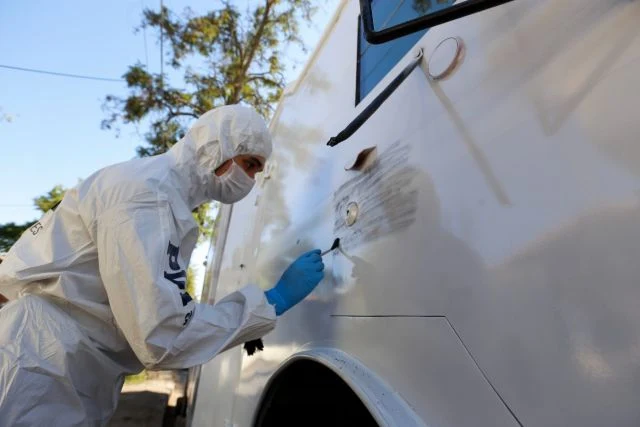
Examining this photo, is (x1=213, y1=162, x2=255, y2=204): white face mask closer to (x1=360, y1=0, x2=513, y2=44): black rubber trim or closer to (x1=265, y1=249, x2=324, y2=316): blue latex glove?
(x1=265, y1=249, x2=324, y2=316): blue latex glove

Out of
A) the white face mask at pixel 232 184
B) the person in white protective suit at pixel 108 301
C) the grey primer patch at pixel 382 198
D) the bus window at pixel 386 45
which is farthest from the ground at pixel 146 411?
the bus window at pixel 386 45

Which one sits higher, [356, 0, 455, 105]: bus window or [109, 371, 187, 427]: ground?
[356, 0, 455, 105]: bus window

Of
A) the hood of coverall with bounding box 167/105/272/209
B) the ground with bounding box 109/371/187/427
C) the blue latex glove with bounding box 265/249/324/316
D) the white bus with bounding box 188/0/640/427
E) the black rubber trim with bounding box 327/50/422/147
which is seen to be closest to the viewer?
the white bus with bounding box 188/0/640/427

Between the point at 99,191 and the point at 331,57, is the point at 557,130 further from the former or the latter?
the point at 331,57

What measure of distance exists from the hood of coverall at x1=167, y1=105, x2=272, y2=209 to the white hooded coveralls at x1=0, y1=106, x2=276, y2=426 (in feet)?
0.23

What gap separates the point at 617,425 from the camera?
47 cm

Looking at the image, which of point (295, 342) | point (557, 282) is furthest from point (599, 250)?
point (295, 342)

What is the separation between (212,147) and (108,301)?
0.65 meters

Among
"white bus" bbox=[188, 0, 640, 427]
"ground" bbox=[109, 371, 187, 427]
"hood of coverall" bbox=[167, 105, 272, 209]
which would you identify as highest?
"hood of coverall" bbox=[167, 105, 272, 209]

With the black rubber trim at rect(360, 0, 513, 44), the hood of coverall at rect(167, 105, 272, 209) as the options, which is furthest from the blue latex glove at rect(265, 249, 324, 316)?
the black rubber trim at rect(360, 0, 513, 44)

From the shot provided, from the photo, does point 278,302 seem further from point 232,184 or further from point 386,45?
point 386,45

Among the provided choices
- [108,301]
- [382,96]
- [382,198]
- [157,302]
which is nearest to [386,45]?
[382,96]

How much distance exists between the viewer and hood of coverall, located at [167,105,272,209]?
1.59 meters

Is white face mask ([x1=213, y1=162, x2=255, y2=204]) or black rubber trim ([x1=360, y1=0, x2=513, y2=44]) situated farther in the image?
white face mask ([x1=213, y1=162, x2=255, y2=204])
